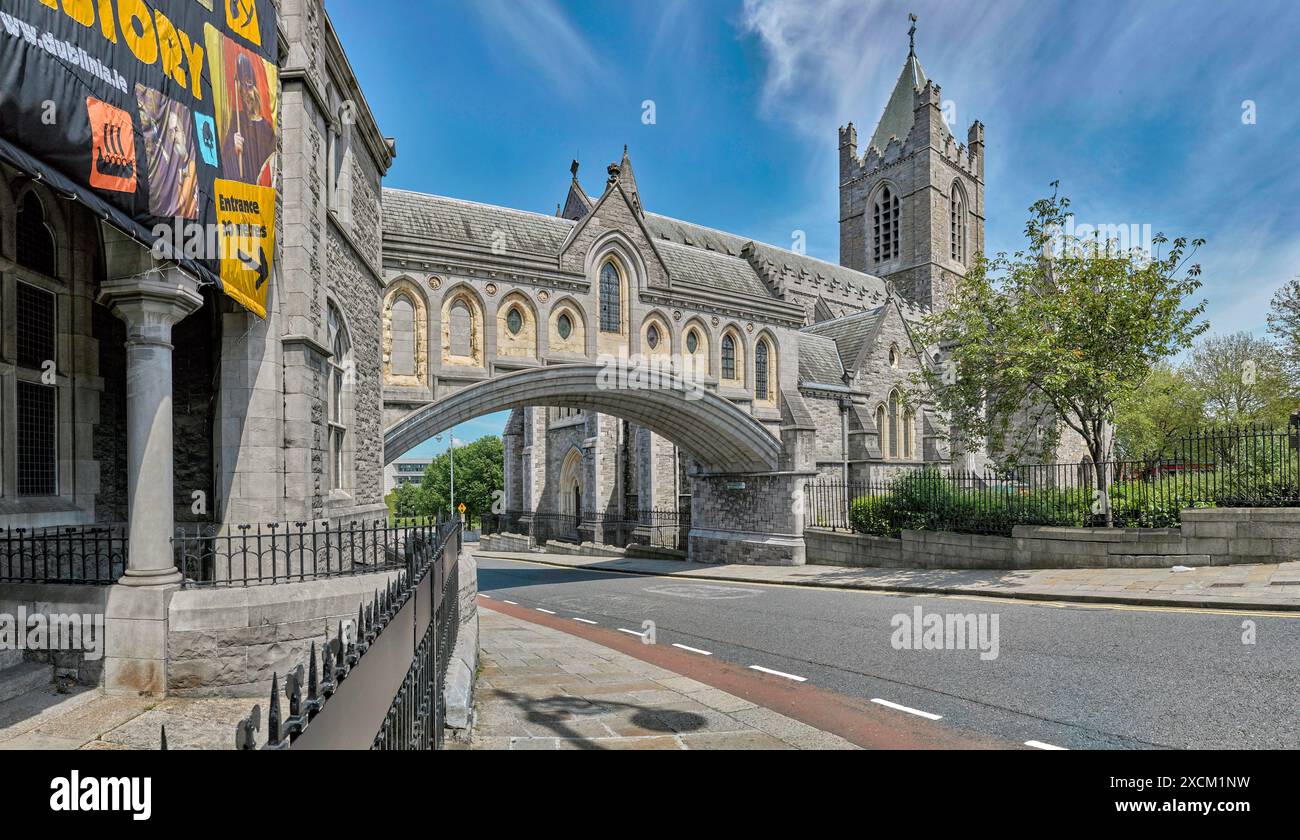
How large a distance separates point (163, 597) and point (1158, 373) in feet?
150

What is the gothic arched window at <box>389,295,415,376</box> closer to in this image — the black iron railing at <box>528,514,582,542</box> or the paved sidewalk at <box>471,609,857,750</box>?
the paved sidewalk at <box>471,609,857,750</box>

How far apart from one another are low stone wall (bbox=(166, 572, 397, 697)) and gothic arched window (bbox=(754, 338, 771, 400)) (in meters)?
16.8

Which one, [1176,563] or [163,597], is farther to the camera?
[1176,563]

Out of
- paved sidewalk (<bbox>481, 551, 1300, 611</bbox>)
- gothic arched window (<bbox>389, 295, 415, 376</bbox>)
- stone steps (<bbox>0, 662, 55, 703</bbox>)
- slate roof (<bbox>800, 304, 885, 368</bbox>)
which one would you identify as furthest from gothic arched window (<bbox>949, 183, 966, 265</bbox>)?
stone steps (<bbox>0, 662, 55, 703</bbox>)

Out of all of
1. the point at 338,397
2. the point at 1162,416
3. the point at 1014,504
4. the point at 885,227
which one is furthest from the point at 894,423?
the point at 885,227

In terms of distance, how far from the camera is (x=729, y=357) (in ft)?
71.8

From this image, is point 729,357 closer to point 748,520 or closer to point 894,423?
point 748,520

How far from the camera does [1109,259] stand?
49.9ft

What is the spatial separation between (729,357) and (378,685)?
1988 centimetres

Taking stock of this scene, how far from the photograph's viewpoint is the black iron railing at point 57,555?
6922 millimetres

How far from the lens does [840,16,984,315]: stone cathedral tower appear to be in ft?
193

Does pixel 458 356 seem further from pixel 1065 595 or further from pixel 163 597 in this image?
pixel 1065 595
